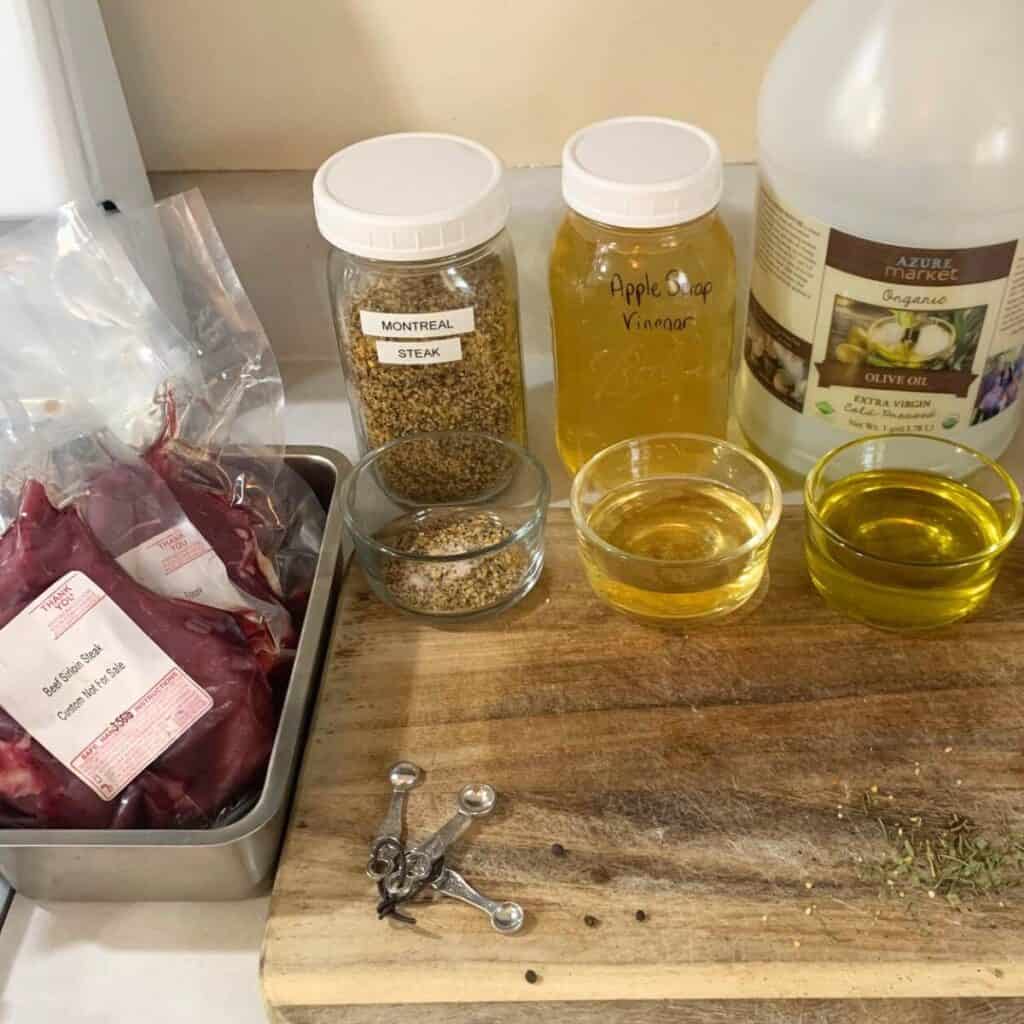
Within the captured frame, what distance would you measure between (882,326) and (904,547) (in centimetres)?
13

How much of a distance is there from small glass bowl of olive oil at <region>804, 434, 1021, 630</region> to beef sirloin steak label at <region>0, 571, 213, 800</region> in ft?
1.13

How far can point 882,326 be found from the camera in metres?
0.64

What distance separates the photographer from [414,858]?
561mm

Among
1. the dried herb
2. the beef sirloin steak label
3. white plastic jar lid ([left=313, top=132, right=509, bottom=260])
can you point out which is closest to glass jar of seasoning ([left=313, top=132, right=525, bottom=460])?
white plastic jar lid ([left=313, top=132, right=509, bottom=260])

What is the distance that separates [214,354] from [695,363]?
0.30 metres

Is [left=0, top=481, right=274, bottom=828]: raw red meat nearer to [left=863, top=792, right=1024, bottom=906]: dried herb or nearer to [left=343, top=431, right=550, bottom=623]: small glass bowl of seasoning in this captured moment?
[left=343, top=431, right=550, bottom=623]: small glass bowl of seasoning

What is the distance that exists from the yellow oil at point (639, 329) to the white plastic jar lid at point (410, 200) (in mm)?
61

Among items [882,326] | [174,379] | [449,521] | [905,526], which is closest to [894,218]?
[882,326]

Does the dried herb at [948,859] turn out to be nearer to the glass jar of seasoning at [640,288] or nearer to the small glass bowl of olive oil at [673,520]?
the small glass bowl of olive oil at [673,520]

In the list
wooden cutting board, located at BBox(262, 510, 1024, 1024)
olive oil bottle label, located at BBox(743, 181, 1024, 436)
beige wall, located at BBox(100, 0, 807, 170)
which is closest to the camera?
wooden cutting board, located at BBox(262, 510, 1024, 1024)

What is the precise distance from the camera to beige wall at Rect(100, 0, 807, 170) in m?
0.72

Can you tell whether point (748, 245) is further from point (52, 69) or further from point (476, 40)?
point (52, 69)

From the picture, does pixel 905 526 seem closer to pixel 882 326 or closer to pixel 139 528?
pixel 882 326

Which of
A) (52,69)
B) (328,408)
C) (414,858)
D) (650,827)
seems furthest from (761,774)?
(52,69)
